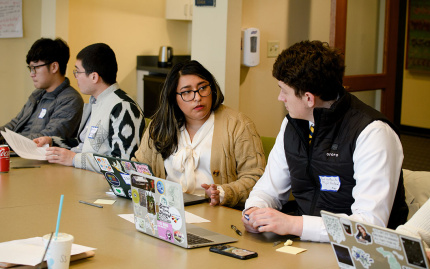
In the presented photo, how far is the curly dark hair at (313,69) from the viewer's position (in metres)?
2.10

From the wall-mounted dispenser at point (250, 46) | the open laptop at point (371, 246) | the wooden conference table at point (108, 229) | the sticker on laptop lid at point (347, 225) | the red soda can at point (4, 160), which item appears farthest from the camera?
the wall-mounted dispenser at point (250, 46)

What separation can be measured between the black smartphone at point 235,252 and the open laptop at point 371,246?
31 centimetres

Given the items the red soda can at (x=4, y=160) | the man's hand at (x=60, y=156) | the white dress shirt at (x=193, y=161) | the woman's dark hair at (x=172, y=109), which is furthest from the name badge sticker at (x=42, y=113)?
the white dress shirt at (x=193, y=161)

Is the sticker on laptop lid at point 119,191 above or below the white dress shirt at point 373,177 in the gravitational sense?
below

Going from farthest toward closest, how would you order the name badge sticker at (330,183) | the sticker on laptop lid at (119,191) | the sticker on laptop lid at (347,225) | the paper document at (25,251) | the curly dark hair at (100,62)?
the curly dark hair at (100,62)
the sticker on laptop lid at (119,191)
the name badge sticker at (330,183)
the paper document at (25,251)
the sticker on laptop lid at (347,225)

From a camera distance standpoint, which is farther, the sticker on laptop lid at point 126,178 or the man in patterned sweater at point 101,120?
the man in patterned sweater at point 101,120

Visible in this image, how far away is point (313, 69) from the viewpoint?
2100mm

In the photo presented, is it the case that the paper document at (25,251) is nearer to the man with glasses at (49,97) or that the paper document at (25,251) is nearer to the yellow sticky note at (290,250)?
the yellow sticky note at (290,250)

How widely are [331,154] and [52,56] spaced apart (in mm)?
2672

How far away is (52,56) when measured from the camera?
4160 millimetres

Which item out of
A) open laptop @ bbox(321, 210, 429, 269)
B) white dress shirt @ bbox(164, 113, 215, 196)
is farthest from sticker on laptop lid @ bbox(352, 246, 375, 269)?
white dress shirt @ bbox(164, 113, 215, 196)

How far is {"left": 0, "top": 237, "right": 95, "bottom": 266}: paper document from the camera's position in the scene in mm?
1662

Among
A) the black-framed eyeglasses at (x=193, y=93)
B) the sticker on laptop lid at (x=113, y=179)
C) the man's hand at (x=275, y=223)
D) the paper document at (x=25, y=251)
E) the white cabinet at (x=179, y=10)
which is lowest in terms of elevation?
the paper document at (x=25, y=251)

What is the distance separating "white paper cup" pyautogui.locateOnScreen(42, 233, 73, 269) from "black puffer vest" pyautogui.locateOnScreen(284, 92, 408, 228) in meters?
0.99
